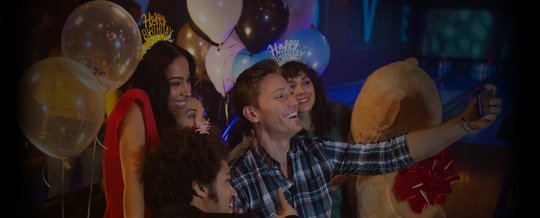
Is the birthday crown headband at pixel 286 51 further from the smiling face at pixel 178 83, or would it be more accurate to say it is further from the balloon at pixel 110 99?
the balloon at pixel 110 99

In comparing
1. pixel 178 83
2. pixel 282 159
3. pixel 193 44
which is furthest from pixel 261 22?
pixel 282 159

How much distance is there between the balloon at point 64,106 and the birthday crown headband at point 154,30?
0.89 feet

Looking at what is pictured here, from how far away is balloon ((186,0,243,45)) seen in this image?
95.8 inches

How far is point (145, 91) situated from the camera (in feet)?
8.22

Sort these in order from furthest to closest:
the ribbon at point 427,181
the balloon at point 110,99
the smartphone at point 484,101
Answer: the balloon at point 110,99 < the ribbon at point 427,181 < the smartphone at point 484,101

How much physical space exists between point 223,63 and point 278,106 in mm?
328

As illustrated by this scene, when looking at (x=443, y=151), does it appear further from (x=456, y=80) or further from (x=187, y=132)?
(x=187, y=132)

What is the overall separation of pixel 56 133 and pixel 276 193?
0.89 metres

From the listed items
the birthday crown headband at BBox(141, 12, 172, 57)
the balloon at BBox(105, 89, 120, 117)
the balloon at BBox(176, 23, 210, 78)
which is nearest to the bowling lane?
the balloon at BBox(176, 23, 210, 78)

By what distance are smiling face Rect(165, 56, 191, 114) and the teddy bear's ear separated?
2.60 ft

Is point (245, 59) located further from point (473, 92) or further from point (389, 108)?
point (473, 92)

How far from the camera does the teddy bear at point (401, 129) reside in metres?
2.22

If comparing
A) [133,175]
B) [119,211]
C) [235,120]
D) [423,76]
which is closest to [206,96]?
[235,120]

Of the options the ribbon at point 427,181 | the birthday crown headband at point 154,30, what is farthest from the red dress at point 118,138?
the ribbon at point 427,181
